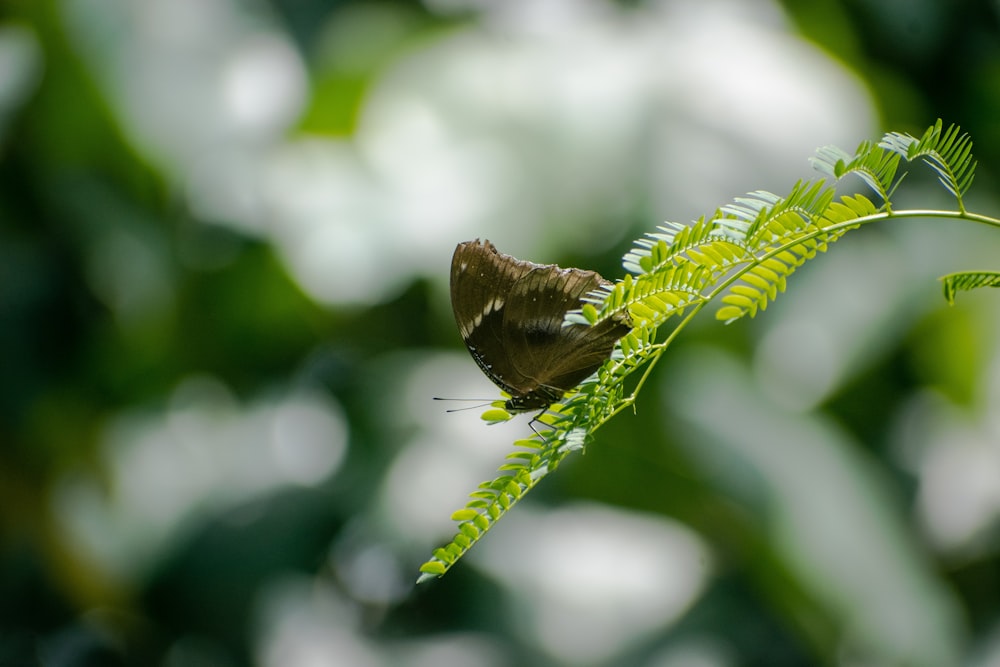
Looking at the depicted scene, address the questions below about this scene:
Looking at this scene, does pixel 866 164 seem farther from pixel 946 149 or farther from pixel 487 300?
pixel 487 300

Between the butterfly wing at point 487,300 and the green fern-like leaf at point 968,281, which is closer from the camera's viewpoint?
the green fern-like leaf at point 968,281

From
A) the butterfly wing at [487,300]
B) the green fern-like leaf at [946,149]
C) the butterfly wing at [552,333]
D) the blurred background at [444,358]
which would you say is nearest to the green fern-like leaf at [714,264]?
the green fern-like leaf at [946,149]

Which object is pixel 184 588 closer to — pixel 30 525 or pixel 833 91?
pixel 30 525

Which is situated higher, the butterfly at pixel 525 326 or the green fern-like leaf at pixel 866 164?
the green fern-like leaf at pixel 866 164

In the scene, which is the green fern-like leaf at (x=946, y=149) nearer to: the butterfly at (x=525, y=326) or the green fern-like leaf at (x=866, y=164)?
the green fern-like leaf at (x=866, y=164)

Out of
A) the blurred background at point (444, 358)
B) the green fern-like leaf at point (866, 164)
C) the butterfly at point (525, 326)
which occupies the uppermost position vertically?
the green fern-like leaf at point (866, 164)

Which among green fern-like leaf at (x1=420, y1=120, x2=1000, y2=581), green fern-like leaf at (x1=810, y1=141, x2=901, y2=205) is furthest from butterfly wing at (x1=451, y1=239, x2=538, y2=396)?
green fern-like leaf at (x1=810, y1=141, x2=901, y2=205)

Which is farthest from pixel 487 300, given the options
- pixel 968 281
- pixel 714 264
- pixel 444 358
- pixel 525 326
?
pixel 444 358
